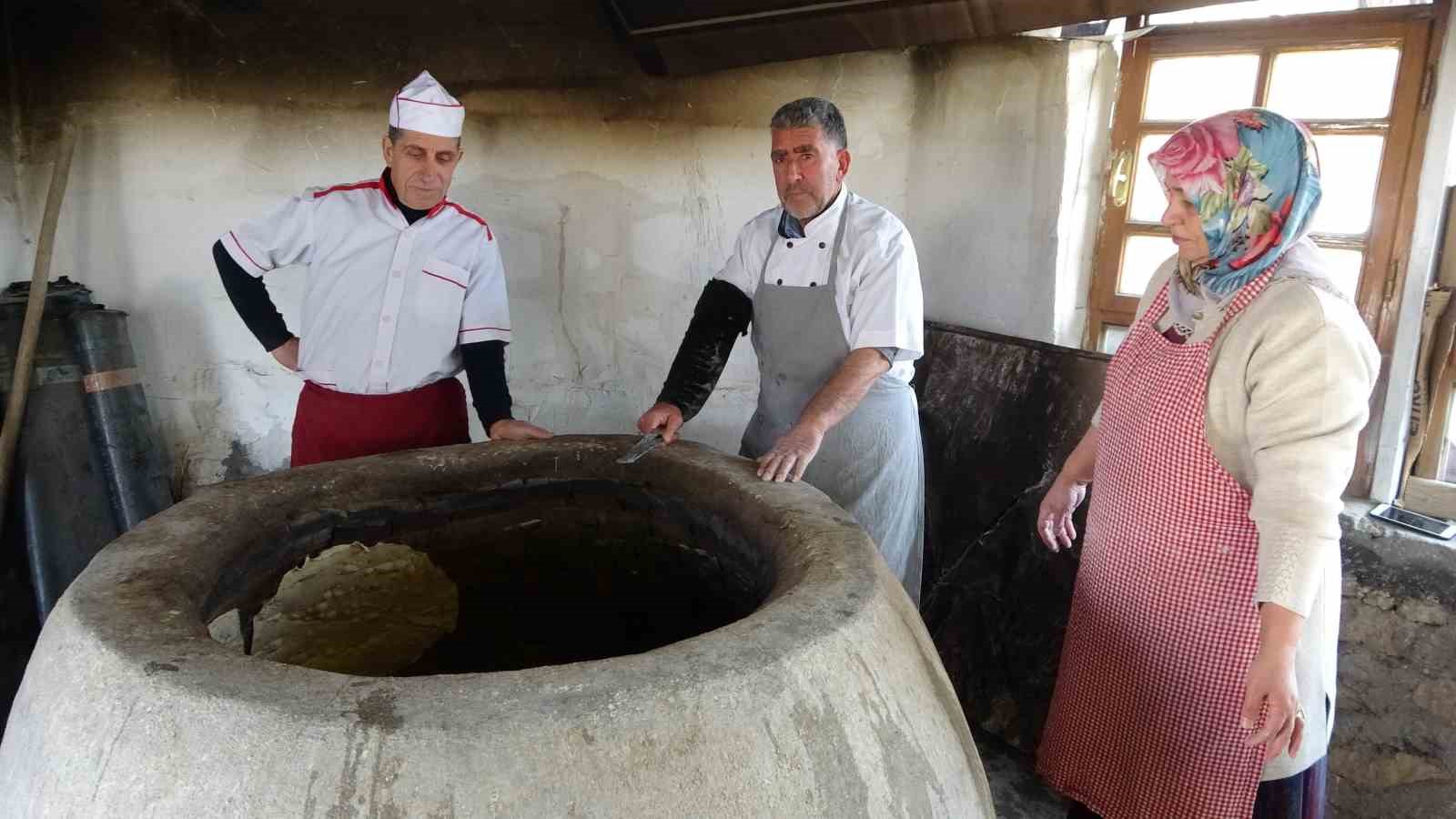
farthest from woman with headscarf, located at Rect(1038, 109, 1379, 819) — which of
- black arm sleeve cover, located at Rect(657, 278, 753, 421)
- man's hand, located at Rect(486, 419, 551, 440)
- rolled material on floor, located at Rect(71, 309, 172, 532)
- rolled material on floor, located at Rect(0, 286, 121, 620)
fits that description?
rolled material on floor, located at Rect(0, 286, 121, 620)

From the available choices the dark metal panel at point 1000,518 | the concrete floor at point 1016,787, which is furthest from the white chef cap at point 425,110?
the concrete floor at point 1016,787

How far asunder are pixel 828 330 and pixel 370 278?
1132 mm

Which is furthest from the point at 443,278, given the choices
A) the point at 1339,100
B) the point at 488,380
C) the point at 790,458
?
the point at 1339,100

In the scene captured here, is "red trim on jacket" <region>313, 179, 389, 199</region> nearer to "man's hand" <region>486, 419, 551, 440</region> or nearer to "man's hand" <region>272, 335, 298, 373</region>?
"man's hand" <region>272, 335, 298, 373</region>

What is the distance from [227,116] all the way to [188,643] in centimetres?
253

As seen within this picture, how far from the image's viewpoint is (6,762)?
119 centimetres

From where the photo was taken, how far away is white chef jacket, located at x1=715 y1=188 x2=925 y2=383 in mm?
2229

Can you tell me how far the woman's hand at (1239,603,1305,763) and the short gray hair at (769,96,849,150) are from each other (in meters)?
1.38

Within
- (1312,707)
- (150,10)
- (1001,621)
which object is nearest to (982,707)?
(1001,621)

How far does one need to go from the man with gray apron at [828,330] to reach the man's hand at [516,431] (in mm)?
239

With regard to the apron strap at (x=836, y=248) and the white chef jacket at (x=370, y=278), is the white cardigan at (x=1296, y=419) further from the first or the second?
the white chef jacket at (x=370, y=278)

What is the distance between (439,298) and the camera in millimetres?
2406

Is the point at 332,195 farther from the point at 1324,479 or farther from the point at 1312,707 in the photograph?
the point at 1312,707

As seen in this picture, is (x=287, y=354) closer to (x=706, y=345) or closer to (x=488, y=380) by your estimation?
(x=488, y=380)
